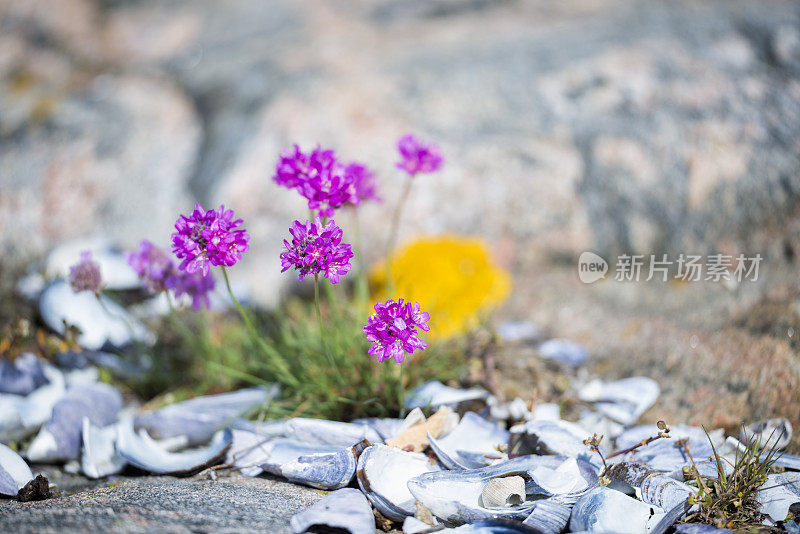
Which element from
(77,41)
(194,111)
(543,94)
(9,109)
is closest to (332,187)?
(543,94)

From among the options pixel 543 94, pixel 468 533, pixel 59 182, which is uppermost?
pixel 543 94

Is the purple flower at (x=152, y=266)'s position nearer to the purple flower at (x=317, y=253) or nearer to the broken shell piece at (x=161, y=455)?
the broken shell piece at (x=161, y=455)

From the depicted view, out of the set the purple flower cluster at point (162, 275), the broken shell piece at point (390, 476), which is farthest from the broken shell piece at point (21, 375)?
the broken shell piece at point (390, 476)

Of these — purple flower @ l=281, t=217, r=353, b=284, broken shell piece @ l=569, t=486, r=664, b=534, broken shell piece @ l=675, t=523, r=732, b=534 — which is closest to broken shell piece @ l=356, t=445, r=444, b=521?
broken shell piece @ l=569, t=486, r=664, b=534

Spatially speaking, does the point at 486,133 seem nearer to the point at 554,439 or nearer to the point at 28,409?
the point at 554,439

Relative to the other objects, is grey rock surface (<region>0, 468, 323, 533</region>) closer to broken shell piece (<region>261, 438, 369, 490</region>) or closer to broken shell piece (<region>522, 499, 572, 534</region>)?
broken shell piece (<region>261, 438, 369, 490</region>)

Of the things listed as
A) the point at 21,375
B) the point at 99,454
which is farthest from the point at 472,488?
the point at 21,375

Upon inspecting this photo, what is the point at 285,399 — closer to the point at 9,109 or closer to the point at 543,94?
the point at 543,94
